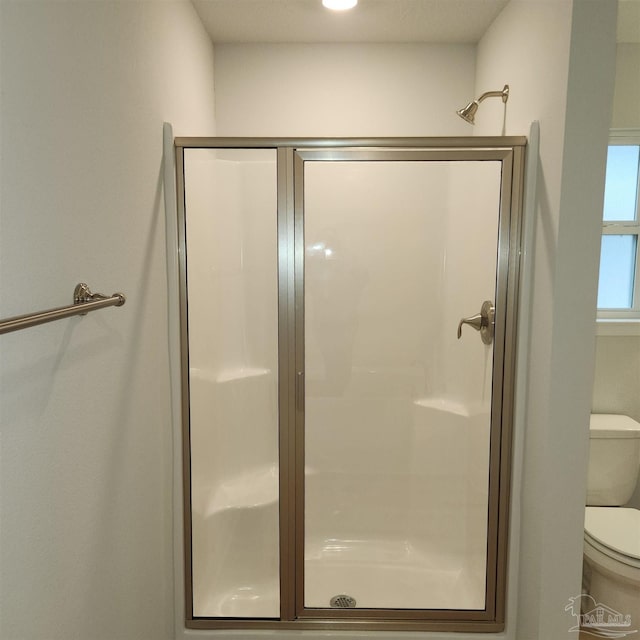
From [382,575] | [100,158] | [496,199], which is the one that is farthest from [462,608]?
[100,158]

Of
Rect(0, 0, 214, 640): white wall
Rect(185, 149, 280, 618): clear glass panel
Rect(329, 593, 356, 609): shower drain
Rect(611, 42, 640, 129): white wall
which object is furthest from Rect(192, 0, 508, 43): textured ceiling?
Rect(329, 593, 356, 609): shower drain

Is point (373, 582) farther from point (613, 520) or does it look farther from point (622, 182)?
point (622, 182)

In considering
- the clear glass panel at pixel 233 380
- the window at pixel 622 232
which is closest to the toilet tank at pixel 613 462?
the window at pixel 622 232

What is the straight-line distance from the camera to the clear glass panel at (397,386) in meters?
1.92

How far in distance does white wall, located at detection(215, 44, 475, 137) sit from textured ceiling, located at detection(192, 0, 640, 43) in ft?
0.21

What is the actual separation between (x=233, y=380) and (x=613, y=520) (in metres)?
1.55

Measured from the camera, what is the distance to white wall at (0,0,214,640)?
86 cm

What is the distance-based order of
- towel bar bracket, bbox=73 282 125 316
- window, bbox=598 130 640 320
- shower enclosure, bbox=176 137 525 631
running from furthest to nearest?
window, bbox=598 130 640 320
shower enclosure, bbox=176 137 525 631
towel bar bracket, bbox=73 282 125 316

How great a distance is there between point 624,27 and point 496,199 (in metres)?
1.15

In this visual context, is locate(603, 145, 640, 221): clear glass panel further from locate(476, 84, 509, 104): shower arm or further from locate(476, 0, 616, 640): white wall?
locate(476, 0, 616, 640): white wall

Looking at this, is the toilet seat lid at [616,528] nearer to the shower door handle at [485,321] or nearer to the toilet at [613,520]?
the toilet at [613,520]

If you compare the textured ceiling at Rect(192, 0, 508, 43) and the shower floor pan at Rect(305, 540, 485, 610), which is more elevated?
the textured ceiling at Rect(192, 0, 508, 43)

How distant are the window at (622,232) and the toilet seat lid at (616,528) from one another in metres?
0.94

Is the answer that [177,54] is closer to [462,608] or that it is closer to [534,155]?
[534,155]
